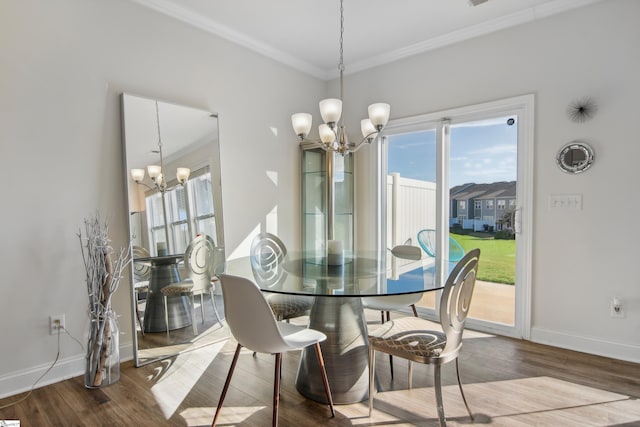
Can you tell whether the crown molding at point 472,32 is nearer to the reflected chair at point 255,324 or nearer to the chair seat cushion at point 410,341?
the chair seat cushion at point 410,341

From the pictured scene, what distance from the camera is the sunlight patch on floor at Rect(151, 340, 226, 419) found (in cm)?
225

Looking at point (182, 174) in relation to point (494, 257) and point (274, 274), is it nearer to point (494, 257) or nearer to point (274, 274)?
point (274, 274)

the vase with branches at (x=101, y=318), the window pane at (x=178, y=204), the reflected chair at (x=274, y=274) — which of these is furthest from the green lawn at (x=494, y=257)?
the vase with branches at (x=101, y=318)

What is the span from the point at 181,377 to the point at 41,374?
2.88 ft

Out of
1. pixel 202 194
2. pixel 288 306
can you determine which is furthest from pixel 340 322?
pixel 202 194

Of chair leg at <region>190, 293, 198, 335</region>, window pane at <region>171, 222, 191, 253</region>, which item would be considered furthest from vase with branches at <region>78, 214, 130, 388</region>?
chair leg at <region>190, 293, 198, 335</region>

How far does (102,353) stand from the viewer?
8.05ft

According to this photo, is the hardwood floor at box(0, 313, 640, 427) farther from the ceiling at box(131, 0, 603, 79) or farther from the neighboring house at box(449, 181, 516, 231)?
the ceiling at box(131, 0, 603, 79)

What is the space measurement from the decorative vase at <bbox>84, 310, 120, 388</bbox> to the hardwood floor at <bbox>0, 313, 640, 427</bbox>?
0.07 m

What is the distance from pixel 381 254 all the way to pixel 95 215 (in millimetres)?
2152

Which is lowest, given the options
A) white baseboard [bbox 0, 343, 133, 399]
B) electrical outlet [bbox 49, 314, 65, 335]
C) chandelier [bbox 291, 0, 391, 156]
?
white baseboard [bbox 0, 343, 133, 399]

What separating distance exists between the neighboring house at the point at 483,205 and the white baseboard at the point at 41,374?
11.0 ft

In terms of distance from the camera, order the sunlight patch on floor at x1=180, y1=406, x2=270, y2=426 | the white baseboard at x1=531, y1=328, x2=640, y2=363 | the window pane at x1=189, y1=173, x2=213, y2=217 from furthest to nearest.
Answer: the window pane at x1=189, y1=173, x2=213, y2=217 → the white baseboard at x1=531, y1=328, x2=640, y2=363 → the sunlight patch on floor at x1=180, y1=406, x2=270, y2=426

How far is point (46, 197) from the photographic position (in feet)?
8.03
